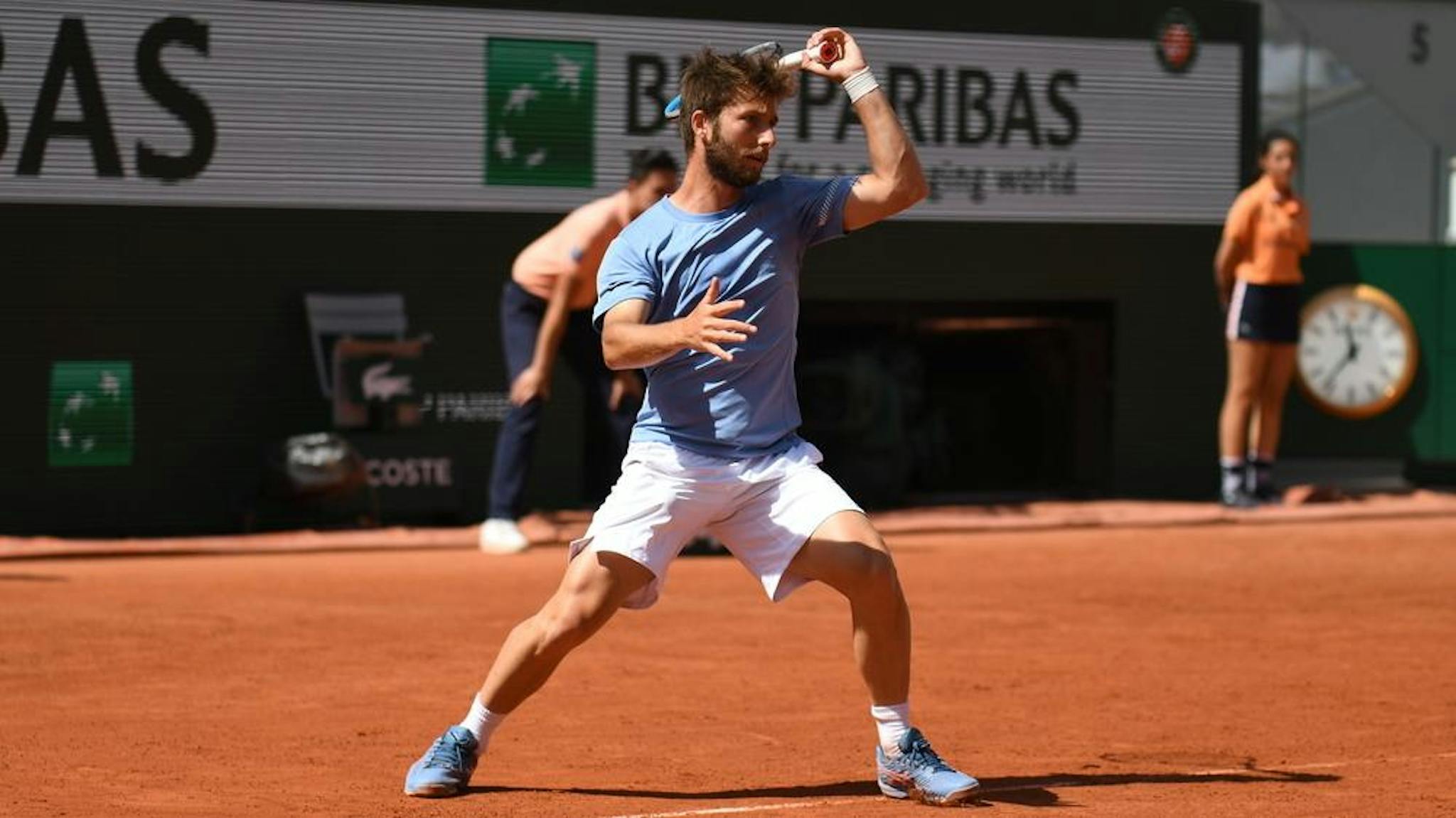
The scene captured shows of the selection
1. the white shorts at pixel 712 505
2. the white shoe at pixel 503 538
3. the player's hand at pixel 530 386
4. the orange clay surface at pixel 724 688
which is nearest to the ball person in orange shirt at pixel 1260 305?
the orange clay surface at pixel 724 688

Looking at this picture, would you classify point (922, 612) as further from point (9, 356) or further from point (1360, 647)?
point (9, 356)

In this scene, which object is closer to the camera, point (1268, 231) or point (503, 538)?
point (503, 538)

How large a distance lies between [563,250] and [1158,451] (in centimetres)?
587

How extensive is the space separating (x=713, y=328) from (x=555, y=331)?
6.15 meters

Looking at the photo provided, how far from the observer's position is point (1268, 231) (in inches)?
591

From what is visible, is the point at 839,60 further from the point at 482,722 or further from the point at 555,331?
the point at 555,331

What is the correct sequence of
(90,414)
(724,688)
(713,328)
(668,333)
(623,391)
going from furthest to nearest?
1. (90,414)
2. (623,391)
3. (724,688)
4. (668,333)
5. (713,328)

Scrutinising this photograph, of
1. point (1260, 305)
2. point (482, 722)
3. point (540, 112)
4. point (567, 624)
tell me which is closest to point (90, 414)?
point (540, 112)

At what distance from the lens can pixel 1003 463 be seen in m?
17.1

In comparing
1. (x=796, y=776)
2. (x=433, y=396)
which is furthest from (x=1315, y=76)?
(x=796, y=776)

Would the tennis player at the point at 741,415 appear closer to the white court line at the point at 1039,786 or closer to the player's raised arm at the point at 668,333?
the player's raised arm at the point at 668,333

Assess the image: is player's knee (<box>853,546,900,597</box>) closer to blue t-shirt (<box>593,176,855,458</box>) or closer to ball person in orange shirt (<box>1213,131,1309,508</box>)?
blue t-shirt (<box>593,176,855,458</box>)

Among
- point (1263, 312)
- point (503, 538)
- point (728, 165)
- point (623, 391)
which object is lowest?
point (503, 538)

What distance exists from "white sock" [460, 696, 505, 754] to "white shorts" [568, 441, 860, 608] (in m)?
0.48
